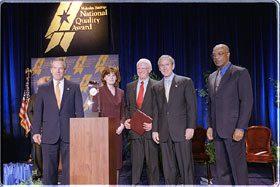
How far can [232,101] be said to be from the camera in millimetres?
4234

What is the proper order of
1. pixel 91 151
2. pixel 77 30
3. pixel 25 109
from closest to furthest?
pixel 91 151
pixel 25 109
pixel 77 30

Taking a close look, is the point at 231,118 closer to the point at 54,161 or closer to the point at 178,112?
the point at 178,112

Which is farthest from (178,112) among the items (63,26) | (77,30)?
(63,26)

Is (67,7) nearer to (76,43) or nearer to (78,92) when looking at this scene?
(76,43)

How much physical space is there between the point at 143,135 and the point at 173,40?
4.01m

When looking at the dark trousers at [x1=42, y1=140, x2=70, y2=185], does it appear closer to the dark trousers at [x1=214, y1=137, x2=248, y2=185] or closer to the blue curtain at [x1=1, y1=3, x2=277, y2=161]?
the dark trousers at [x1=214, y1=137, x2=248, y2=185]

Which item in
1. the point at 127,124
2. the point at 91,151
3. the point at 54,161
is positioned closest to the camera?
the point at 91,151

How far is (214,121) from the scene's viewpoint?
439cm

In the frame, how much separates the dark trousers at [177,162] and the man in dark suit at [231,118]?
38 centimetres

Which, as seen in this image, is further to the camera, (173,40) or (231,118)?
(173,40)

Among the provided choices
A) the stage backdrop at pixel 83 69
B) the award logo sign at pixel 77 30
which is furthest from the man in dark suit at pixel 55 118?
the award logo sign at pixel 77 30

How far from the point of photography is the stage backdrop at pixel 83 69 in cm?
851

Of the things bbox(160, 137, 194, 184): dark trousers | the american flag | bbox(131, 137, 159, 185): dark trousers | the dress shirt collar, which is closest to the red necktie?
bbox(131, 137, 159, 185): dark trousers

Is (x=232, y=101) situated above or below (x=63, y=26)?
below
